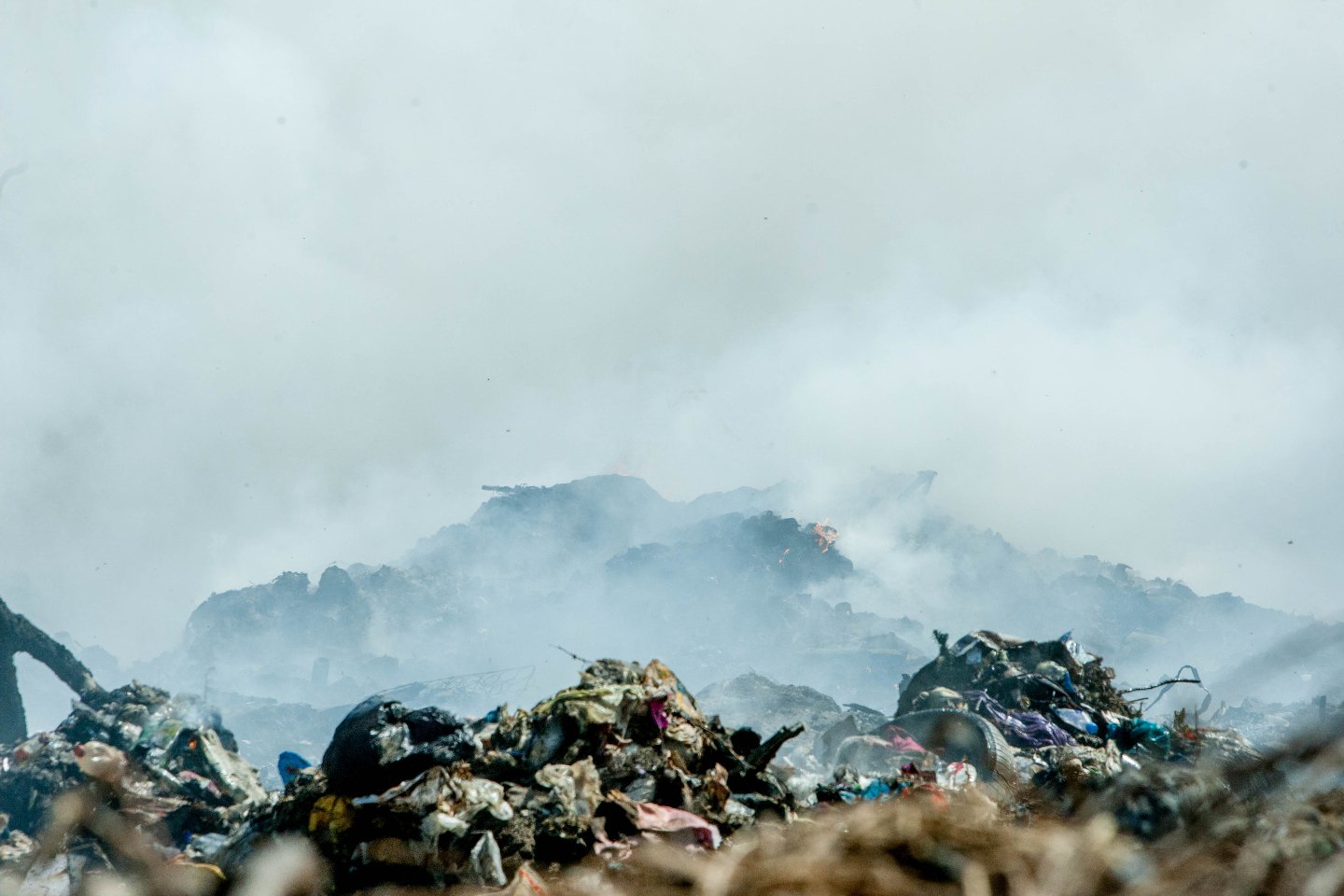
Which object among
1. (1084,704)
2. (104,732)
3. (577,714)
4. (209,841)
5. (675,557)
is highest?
(675,557)

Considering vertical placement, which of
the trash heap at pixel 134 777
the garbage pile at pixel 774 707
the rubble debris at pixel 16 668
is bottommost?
the garbage pile at pixel 774 707

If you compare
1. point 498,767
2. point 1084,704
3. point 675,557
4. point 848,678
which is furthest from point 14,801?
point 675,557

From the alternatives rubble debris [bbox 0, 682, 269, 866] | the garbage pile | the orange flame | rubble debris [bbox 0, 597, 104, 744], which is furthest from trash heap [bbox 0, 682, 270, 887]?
the orange flame

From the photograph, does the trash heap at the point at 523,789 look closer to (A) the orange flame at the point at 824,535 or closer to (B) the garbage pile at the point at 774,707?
(B) the garbage pile at the point at 774,707

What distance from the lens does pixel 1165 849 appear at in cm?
103

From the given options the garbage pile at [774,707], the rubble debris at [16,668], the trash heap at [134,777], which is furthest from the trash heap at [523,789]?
the rubble debris at [16,668]

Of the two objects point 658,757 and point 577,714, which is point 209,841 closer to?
point 577,714

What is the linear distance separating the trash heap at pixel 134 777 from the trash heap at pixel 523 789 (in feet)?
5.05

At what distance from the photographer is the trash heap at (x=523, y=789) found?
4.05 m

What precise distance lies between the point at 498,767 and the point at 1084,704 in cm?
900

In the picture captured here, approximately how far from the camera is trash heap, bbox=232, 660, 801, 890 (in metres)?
4.05

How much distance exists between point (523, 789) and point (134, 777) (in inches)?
259

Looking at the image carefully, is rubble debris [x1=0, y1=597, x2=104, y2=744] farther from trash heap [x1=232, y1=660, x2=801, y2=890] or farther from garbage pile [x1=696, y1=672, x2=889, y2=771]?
garbage pile [x1=696, y1=672, x2=889, y2=771]

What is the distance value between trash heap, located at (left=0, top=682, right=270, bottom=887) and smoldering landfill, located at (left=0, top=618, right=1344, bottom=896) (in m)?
0.04
